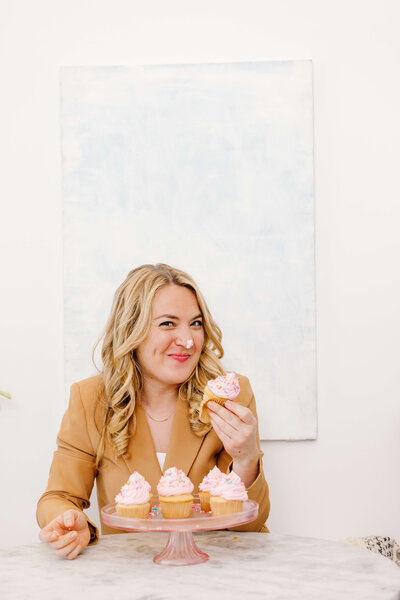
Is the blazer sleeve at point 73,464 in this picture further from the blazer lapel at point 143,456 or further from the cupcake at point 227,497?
the cupcake at point 227,497

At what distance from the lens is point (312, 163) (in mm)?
2807

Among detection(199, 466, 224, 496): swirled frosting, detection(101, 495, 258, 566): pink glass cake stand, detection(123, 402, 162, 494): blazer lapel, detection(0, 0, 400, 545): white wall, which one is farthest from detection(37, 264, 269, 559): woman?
detection(0, 0, 400, 545): white wall

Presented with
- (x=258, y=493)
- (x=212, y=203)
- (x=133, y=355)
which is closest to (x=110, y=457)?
(x=133, y=355)

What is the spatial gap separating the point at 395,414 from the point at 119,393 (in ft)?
3.95

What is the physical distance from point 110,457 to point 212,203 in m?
1.13

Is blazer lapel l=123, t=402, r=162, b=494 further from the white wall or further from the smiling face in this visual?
the white wall

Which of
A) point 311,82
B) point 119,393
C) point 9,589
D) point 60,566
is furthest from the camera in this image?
point 311,82

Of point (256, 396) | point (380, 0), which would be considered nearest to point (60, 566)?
point (256, 396)

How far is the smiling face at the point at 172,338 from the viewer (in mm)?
2330

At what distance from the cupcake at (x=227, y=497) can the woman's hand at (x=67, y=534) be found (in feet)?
1.16

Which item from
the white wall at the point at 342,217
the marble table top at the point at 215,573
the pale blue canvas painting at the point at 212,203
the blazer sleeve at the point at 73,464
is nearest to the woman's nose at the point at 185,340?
the blazer sleeve at the point at 73,464

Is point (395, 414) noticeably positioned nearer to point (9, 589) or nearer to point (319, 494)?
point (319, 494)

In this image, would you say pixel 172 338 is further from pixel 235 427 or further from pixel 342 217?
pixel 342 217

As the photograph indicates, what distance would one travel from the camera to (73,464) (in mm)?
2277
